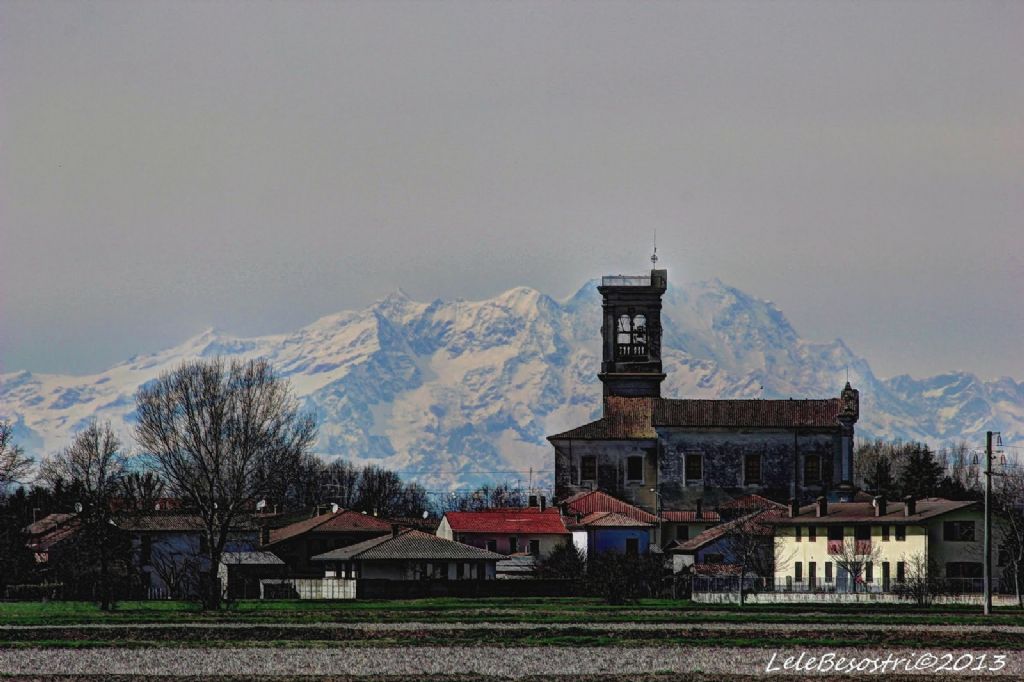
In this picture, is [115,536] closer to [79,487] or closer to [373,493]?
[79,487]

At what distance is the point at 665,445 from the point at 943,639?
66.5 metres

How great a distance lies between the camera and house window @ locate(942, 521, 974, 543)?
85.8 metres

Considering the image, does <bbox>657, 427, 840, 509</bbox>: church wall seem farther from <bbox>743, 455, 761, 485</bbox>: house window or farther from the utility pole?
the utility pole

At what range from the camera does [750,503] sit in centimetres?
11269

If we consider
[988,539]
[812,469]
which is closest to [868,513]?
[812,469]

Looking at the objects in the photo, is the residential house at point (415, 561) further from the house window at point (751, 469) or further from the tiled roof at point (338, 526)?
the house window at point (751, 469)

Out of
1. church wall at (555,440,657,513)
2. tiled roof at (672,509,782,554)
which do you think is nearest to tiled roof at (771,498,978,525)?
tiled roof at (672,509,782,554)

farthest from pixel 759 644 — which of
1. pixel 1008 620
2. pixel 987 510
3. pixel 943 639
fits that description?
pixel 987 510

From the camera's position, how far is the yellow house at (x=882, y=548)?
279ft

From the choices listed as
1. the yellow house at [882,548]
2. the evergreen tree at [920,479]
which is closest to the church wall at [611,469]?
the evergreen tree at [920,479]

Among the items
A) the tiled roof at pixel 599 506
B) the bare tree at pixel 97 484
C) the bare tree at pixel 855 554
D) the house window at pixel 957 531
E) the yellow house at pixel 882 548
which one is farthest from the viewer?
the tiled roof at pixel 599 506

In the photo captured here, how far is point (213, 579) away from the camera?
72.7 meters

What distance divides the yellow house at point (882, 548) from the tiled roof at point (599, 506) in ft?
57.9

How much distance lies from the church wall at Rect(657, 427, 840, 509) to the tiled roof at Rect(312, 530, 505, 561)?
25.2 metres
